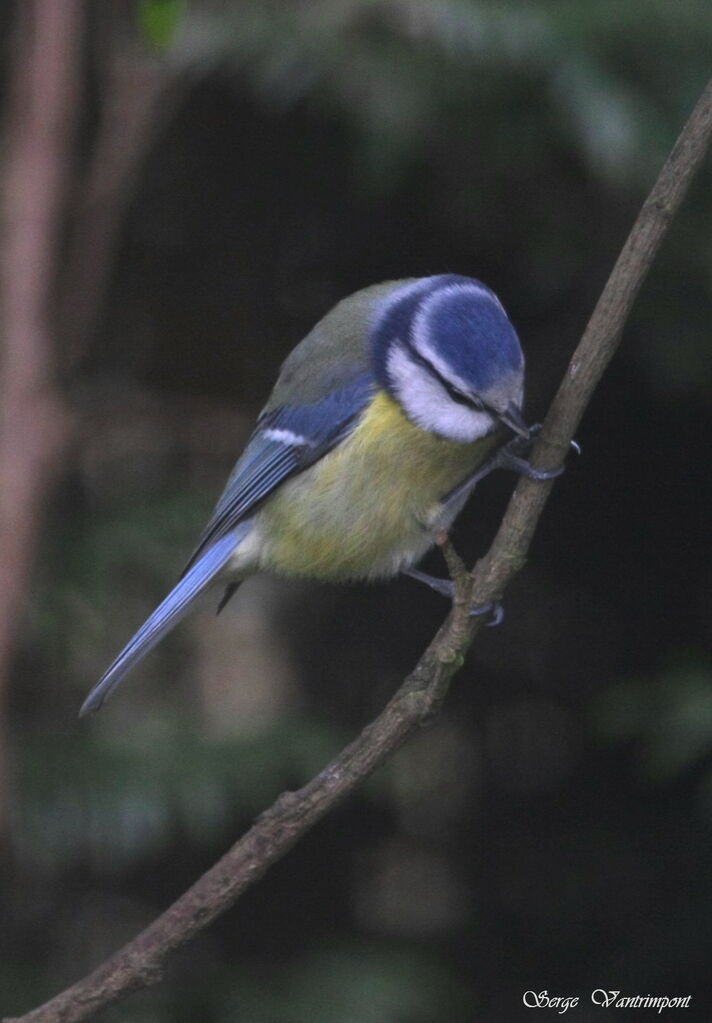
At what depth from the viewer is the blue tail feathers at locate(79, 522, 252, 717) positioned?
179 cm

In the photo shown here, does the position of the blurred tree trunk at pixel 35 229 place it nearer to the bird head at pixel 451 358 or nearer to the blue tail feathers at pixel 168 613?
the blue tail feathers at pixel 168 613

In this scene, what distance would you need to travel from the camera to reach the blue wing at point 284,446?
6.48ft

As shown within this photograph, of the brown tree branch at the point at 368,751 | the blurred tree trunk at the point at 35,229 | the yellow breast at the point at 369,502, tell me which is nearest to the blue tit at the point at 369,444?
the yellow breast at the point at 369,502

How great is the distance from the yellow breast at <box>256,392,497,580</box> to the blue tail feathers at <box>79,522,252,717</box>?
0.24 feet

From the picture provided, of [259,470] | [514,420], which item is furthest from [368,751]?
[259,470]

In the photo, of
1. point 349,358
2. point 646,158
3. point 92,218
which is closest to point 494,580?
point 349,358

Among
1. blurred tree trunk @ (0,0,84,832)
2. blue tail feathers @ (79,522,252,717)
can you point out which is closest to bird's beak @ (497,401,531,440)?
blue tail feathers @ (79,522,252,717)

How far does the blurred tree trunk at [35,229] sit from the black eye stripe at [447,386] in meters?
0.78

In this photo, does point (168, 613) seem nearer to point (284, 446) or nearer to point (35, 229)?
point (284, 446)

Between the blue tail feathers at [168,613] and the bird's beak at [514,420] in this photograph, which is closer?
the bird's beak at [514,420]

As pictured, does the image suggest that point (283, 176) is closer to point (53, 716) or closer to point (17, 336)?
point (17, 336)

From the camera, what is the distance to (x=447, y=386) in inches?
70.3

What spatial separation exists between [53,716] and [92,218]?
957 mm

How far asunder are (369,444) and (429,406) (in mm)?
125
